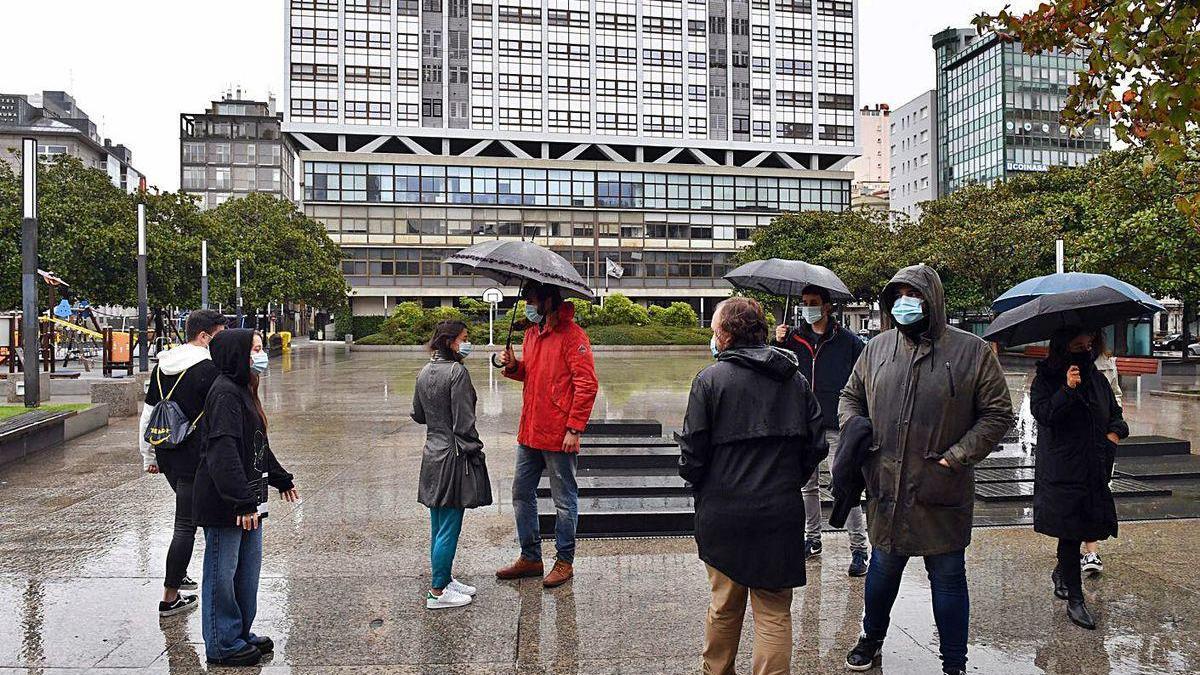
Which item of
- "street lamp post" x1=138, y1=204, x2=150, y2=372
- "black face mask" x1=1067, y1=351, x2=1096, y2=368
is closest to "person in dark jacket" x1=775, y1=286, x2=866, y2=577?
"black face mask" x1=1067, y1=351, x2=1096, y2=368

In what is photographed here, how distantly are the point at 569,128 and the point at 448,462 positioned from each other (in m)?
66.9

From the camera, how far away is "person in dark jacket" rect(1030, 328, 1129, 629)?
4.75 meters

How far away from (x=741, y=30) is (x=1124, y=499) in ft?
232

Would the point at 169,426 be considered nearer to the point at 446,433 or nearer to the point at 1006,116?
the point at 446,433

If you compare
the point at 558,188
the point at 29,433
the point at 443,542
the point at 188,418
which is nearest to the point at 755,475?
the point at 443,542

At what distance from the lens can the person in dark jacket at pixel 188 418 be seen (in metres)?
4.57

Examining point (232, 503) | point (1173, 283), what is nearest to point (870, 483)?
point (232, 503)

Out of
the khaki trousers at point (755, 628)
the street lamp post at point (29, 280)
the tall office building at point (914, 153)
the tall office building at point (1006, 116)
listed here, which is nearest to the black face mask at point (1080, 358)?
the khaki trousers at point (755, 628)

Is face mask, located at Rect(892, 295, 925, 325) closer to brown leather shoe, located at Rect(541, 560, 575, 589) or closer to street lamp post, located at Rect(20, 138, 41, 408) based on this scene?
brown leather shoe, located at Rect(541, 560, 575, 589)

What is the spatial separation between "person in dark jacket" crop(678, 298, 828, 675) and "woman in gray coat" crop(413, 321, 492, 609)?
71.7 inches

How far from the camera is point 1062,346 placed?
4.89 meters

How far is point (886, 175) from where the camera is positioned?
395ft

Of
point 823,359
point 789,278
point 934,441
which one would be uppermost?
point 789,278

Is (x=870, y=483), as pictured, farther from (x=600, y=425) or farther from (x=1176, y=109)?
(x=600, y=425)
